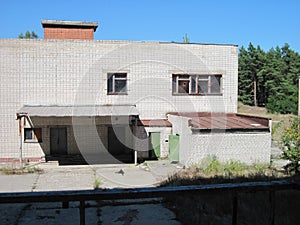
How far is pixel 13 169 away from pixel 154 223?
35.5 ft

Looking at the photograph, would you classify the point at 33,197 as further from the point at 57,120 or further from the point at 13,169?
the point at 57,120

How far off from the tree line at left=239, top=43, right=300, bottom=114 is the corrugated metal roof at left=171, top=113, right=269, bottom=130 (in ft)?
105

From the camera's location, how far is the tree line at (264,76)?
166ft

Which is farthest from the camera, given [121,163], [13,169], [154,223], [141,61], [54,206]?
[141,61]

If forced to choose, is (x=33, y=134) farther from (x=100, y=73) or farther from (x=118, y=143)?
(x=100, y=73)

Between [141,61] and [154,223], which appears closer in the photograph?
[154,223]

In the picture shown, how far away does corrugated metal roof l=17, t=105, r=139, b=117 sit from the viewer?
14914 millimetres

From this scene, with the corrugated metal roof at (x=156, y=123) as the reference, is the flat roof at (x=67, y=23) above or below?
above

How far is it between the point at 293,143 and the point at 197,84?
26.7ft

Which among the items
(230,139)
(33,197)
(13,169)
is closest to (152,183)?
(230,139)

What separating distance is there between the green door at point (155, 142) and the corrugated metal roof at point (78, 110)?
186 centimetres

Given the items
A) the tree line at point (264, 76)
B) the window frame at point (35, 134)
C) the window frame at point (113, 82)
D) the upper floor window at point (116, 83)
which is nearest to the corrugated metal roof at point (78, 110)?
the window frame at point (113, 82)

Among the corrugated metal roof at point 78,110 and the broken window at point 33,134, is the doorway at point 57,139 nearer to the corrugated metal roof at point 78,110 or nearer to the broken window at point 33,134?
the broken window at point 33,134

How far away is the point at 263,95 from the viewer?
56469 mm
